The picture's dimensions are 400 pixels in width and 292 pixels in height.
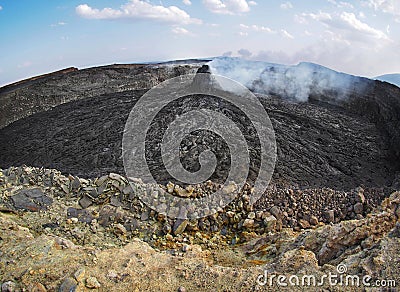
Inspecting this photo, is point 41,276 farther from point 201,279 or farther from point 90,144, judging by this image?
point 90,144

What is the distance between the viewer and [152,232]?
676cm

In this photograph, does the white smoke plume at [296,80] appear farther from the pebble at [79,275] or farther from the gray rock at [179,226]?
the pebble at [79,275]

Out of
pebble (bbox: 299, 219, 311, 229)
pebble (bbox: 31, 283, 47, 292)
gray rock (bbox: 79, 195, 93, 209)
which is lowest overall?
pebble (bbox: 299, 219, 311, 229)

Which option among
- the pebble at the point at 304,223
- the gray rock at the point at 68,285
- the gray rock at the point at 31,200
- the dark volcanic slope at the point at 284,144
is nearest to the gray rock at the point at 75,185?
the gray rock at the point at 31,200

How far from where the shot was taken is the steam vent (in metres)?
4.61

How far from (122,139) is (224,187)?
200 inches

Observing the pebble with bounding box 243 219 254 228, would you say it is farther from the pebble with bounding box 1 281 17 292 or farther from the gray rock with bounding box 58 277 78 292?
the pebble with bounding box 1 281 17 292

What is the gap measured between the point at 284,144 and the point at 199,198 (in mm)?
4283

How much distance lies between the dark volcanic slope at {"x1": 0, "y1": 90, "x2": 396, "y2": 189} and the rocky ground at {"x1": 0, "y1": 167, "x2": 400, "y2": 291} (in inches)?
63.6

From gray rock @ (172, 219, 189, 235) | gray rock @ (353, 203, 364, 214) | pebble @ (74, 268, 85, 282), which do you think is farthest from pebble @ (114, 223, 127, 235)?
gray rock @ (353, 203, 364, 214)

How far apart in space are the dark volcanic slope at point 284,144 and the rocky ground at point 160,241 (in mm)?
1616

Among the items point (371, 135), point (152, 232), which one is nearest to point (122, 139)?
point (152, 232)

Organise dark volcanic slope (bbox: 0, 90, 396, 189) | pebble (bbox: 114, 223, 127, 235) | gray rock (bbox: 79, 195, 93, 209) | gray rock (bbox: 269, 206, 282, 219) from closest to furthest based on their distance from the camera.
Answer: pebble (bbox: 114, 223, 127, 235), gray rock (bbox: 79, 195, 93, 209), gray rock (bbox: 269, 206, 282, 219), dark volcanic slope (bbox: 0, 90, 396, 189)

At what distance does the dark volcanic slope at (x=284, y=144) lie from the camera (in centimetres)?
977
